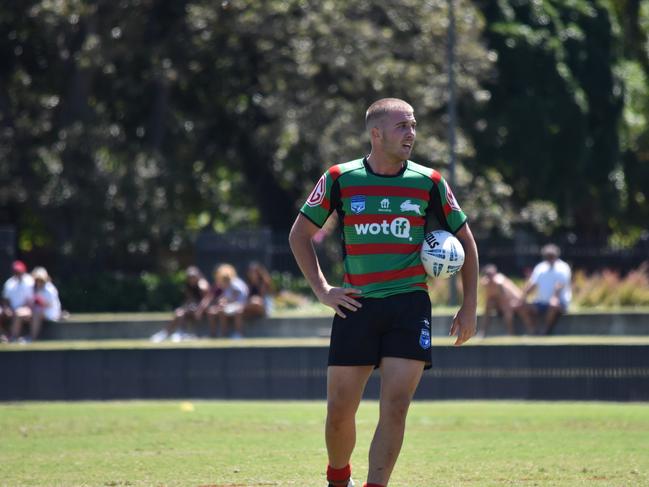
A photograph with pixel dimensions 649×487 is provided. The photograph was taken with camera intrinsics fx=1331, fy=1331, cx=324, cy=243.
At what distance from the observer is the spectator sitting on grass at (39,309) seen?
2112 centimetres

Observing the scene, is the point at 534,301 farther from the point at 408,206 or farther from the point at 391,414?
the point at 391,414

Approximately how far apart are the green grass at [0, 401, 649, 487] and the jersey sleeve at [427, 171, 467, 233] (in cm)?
193

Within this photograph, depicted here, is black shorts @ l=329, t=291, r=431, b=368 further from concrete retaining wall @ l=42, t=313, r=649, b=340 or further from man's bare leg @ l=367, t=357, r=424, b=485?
concrete retaining wall @ l=42, t=313, r=649, b=340

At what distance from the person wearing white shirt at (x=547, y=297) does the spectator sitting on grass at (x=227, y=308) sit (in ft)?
14.8

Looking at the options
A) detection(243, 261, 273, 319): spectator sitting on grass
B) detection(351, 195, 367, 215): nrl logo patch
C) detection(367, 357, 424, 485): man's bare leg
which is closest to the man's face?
detection(351, 195, 367, 215): nrl logo patch

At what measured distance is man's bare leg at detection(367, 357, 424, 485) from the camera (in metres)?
6.50

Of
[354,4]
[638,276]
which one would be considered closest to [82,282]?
[354,4]

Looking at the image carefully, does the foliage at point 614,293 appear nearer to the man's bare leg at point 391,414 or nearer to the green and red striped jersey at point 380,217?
the green and red striped jersey at point 380,217

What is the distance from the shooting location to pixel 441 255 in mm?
6637

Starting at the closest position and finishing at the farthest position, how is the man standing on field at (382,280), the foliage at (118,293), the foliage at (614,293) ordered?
1. the man standing on field at (382,280)
2. the foliage at (614,293)
3. the foliage at (118,293)

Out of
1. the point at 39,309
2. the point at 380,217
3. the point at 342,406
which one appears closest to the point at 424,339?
the point at 342,406

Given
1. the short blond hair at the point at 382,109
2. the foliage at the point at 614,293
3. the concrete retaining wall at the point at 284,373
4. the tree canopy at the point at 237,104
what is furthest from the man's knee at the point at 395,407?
the tree canopy at the point at 237,104

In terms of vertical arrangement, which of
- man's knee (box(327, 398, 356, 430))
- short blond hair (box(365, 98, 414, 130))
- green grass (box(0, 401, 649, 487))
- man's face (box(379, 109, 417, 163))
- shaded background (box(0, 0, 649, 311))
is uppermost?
shaded background (box(0, 0, 649, 311))

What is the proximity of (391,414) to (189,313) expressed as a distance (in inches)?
594
